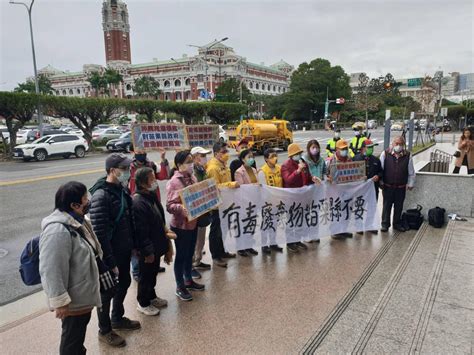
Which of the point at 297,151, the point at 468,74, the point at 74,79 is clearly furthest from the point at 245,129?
the point at 74,79

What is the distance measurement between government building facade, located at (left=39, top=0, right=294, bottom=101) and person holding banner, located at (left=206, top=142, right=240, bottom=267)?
295 feet

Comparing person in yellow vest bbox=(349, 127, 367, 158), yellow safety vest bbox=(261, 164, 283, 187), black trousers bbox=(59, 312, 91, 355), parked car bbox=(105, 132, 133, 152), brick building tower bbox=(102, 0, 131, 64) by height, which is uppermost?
brick building tower bbox=(102, 0, 131, 64)

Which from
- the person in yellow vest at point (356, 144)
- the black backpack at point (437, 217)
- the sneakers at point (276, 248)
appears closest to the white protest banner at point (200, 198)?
the sneakers at point (276, 248)

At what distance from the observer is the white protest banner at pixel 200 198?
380 centimetres

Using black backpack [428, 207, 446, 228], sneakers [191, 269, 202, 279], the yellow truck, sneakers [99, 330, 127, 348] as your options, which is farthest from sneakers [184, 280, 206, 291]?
the yellow truck

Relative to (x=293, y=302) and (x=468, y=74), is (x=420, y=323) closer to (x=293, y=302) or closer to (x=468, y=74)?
(x=293, y=302)

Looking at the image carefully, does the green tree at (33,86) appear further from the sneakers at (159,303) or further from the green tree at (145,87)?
the sneakers at (159,303)

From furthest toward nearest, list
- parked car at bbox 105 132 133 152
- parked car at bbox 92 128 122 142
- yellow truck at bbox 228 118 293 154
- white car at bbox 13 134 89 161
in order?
parked car at bbox 92 128 122 142, parked car at bbox 105 132 133 152, yellow truck at bbox 228 118 293 154, white car at bbox 13 134 89 161

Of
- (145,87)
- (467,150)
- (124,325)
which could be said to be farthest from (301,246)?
(145,87)

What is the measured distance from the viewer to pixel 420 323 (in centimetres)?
322

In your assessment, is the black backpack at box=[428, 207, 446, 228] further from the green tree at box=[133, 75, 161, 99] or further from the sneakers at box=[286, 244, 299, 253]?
the green tree at box=[133, 75, 161, 99]

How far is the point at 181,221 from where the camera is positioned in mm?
3873

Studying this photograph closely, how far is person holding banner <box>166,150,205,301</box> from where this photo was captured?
3.79 meters

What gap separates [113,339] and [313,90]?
244 ft
